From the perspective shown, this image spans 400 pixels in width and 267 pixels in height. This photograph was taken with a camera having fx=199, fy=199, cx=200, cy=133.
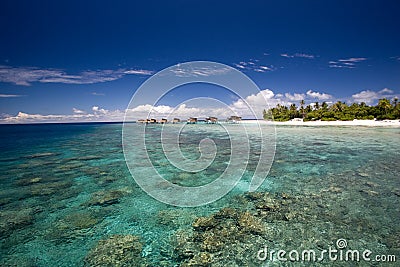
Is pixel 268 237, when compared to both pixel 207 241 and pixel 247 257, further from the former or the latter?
pixel 207 241

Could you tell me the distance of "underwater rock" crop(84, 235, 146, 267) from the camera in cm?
458

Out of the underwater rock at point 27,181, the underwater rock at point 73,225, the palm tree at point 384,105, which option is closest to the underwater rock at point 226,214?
the underwater rock at point 73,225

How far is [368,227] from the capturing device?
5816mm

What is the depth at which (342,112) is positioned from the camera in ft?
243

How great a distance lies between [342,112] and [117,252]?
8911cm

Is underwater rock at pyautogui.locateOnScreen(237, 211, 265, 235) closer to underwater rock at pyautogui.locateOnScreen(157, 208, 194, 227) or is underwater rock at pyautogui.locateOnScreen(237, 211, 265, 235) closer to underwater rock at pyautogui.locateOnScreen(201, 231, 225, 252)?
underwater rock at pyautogui.locateOnScreen(201, 231, 225, 252)

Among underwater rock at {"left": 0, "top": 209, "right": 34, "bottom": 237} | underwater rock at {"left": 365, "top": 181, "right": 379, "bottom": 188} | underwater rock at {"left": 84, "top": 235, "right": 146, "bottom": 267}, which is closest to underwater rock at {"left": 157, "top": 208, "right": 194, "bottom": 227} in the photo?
underwater rock at {"left": 84, "top": 235, "right": 146, "bottom": 267}

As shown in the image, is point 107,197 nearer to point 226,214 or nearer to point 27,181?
point 226,214

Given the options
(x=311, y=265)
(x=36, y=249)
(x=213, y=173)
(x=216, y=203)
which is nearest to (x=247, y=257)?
(x=311, y=265)

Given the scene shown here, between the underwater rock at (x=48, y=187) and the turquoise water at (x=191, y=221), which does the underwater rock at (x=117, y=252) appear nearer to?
the turquoise water at (x=191, y=221)

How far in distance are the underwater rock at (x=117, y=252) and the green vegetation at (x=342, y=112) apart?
49.2 m

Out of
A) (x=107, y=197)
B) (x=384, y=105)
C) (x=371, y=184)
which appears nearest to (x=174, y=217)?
(x=107, y=197)

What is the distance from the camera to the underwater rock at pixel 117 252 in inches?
180

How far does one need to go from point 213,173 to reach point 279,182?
3846 millimetres
